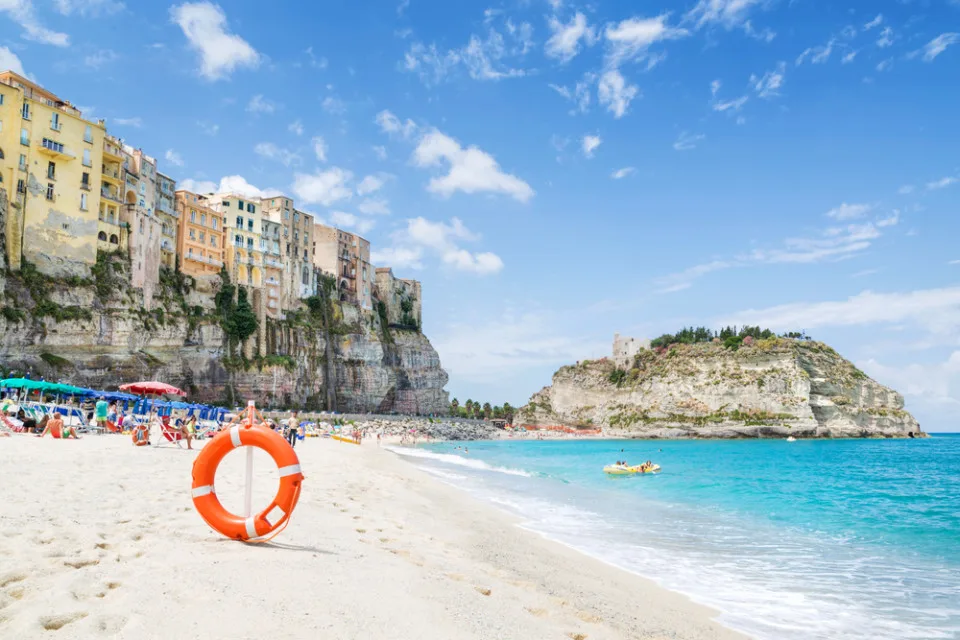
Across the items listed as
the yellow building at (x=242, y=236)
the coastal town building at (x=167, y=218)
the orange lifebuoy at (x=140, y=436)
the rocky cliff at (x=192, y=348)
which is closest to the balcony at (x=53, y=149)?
the rocky cliff at (x=192, y=348)

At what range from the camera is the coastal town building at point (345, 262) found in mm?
73312

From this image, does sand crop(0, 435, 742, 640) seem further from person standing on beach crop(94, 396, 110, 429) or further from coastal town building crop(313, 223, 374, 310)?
coastal town building crop(313, 223, 374, 310)

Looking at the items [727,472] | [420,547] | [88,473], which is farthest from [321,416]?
[420,547]

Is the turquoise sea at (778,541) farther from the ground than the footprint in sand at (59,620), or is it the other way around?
the footprint in sand at (59,620)

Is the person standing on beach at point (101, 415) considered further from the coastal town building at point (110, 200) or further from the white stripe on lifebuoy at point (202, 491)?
the coastal town building at point (110, 200)

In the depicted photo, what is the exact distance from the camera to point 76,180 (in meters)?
43.0

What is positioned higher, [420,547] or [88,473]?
[88,473]

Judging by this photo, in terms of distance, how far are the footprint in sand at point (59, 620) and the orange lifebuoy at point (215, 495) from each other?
224 cm

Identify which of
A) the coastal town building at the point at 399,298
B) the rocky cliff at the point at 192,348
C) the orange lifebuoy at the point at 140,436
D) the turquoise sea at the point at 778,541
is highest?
the coastal town building at the point at 399,298

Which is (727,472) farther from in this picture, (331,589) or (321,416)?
(321,416)

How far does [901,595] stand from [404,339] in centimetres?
7690

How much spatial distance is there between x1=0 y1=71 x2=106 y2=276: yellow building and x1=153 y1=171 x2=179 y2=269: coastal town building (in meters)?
8.09

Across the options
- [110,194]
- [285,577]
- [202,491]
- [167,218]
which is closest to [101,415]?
[202,491]

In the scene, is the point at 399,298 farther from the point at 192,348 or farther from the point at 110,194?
the point at 110,194
